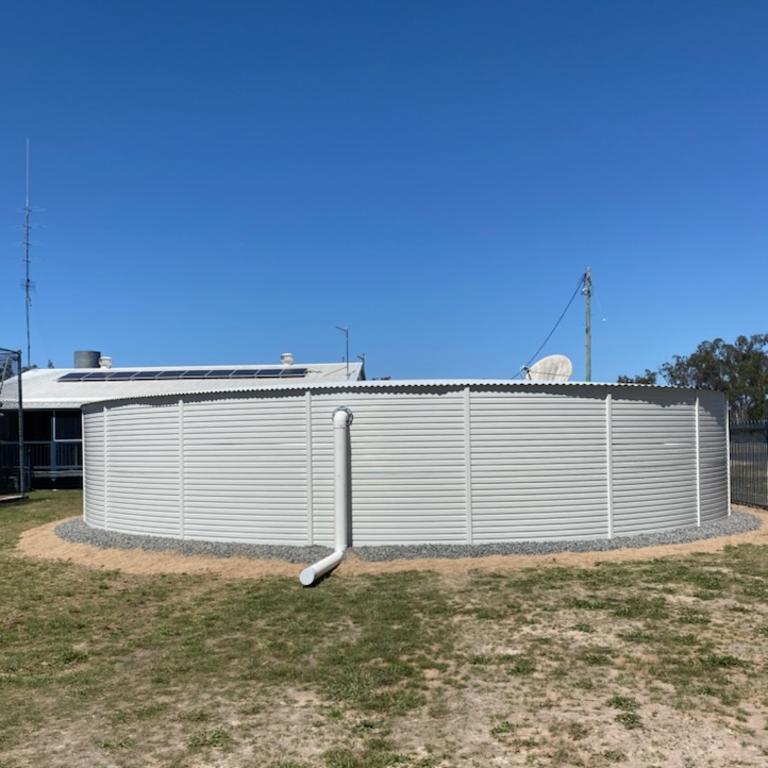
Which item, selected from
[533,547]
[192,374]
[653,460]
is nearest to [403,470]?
[533,547]

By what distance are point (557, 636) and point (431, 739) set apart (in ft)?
7.91

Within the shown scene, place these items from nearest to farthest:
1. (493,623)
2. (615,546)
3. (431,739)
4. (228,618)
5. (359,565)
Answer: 1. (431,739)
2. (493,623)
3. (228,618)
4. (359,565)
5. (615,546)

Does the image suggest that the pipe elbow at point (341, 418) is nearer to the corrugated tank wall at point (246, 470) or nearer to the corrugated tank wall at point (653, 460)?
the corrugated tank wall at point (246, 470)

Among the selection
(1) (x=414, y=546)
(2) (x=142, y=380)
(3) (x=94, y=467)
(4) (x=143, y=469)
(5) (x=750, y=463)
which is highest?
(2) (x=142, y=380)

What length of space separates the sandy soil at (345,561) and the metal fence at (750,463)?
15.4ft

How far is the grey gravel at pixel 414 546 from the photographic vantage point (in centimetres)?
998

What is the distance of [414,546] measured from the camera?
10.4 meters

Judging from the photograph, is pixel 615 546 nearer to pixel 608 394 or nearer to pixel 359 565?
pixel 608 394

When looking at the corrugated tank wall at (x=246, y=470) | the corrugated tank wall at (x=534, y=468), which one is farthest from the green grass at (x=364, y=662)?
the corrugated tank wall at (x=246, y=470)

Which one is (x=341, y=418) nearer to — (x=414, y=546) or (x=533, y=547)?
(x=414, y=546)

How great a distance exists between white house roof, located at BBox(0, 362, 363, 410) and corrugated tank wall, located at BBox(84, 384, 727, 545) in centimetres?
1119

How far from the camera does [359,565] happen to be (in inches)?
372

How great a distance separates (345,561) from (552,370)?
9.33m

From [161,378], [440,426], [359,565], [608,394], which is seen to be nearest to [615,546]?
[608,394]
